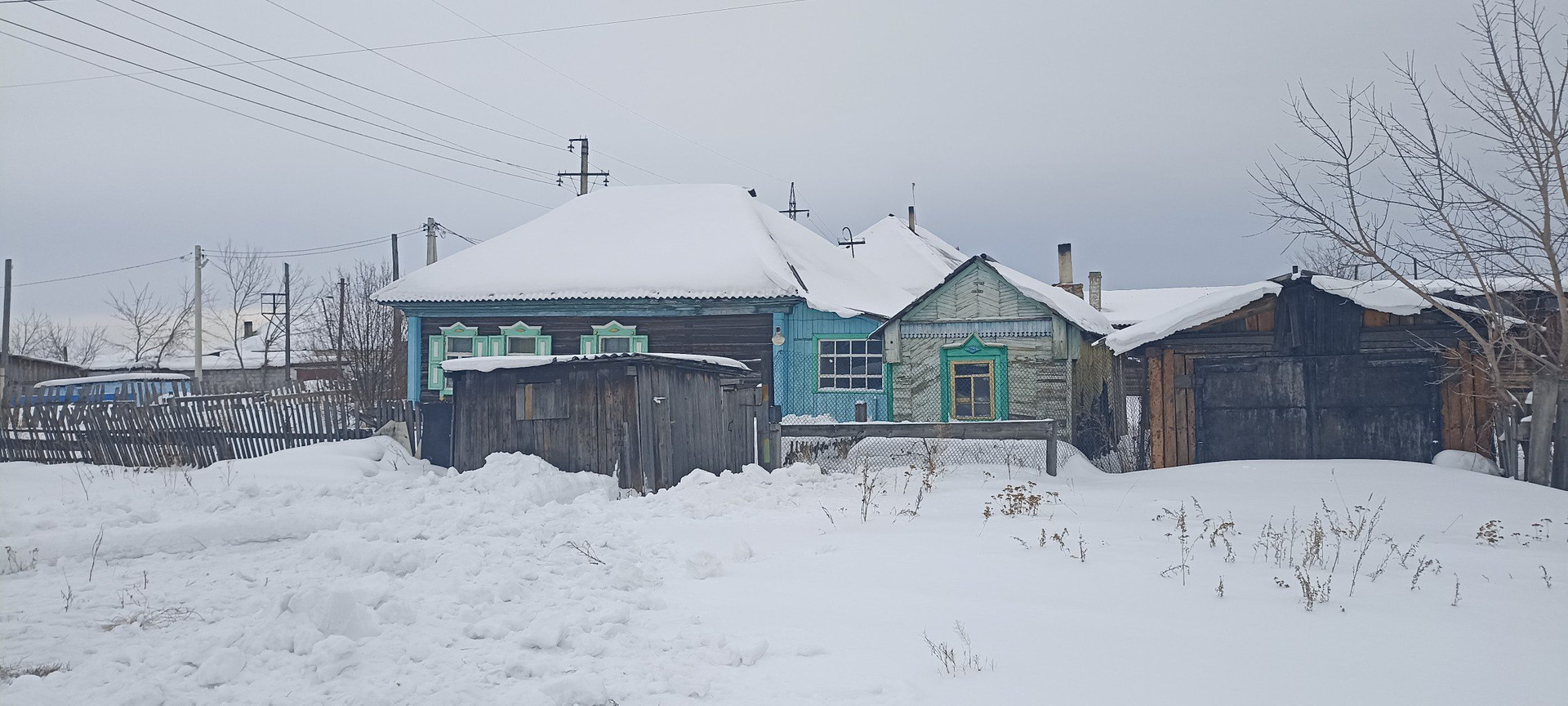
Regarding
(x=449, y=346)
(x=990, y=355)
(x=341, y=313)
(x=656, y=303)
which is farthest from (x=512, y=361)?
(x=341, y=313)

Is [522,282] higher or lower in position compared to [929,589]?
higher

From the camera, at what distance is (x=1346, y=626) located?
498 cm

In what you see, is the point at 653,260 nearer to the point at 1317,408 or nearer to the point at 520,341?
the point at 520,341

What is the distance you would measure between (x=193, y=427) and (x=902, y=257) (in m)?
27.8

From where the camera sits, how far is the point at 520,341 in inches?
837

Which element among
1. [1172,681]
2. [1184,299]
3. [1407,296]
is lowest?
[1172,681]

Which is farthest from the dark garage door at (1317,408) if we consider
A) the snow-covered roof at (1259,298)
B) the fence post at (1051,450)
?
the fence post at (1051,450)

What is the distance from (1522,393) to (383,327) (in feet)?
79.6

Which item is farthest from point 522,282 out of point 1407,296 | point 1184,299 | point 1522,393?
point 1184,299

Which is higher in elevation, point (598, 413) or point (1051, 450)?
point (598, 413)

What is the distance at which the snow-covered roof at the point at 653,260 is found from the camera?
66.4 ft

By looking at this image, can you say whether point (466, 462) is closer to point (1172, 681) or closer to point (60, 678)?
point (60, 678)

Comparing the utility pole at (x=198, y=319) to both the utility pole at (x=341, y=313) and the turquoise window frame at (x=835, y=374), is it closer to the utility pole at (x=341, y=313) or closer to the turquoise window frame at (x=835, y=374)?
the utility pole at (x=341, y=313)

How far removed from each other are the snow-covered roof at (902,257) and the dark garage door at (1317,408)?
69.2ft
